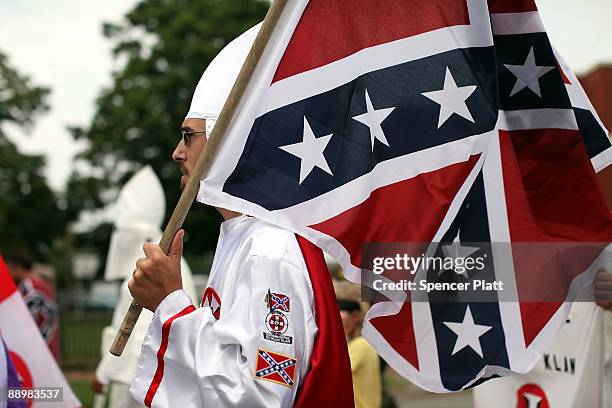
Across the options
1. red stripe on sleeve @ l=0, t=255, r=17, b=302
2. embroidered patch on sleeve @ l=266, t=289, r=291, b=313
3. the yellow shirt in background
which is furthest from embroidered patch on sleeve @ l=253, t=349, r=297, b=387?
the yellow shirt in background

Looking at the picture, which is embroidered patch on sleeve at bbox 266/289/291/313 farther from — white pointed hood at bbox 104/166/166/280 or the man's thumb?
white pointed hood at bbox 104/166/166/280

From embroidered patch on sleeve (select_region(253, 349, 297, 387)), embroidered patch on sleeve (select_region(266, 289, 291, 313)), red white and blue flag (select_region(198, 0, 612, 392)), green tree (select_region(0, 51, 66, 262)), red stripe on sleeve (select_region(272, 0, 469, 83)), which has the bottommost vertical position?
embroidered patch on sleeve (select_region(253, 349, 297, 387))

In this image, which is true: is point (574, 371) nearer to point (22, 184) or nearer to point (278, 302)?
point (278, 302)

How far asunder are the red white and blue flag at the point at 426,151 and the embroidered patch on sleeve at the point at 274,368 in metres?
0.42

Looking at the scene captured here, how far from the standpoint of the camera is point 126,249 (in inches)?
310

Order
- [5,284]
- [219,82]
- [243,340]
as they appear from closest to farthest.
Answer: [243,340], [219,82], [5,284]

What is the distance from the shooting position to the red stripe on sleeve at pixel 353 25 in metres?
3.21

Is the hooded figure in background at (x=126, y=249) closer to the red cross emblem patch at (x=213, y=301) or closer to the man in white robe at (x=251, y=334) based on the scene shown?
the red cross emblem patch at (x=213, y=301)

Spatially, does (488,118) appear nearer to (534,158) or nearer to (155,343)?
(534,158)

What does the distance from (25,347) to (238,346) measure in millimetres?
2290

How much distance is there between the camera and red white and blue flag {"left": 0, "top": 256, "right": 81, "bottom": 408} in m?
4.71

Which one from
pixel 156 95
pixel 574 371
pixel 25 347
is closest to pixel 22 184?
pixel 156 95

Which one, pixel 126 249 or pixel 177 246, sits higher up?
pixel 126 249

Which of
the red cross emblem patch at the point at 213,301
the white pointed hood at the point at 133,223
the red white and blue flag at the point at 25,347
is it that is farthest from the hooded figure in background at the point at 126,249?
the red cross emblem patch at the point at 213,301
